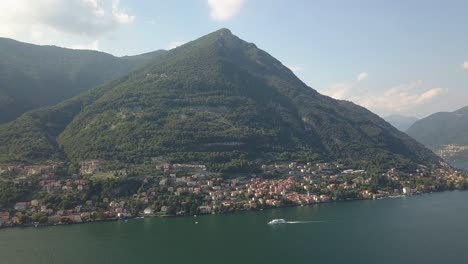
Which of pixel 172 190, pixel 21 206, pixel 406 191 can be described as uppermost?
pixel 172 190

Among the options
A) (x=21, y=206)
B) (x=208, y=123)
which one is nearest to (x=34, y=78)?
Answer: (x=208, y=123)

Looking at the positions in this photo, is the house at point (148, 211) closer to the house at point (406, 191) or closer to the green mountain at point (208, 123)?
the green mountain at point (208, 123)

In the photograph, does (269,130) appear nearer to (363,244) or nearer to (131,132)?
(131,132)

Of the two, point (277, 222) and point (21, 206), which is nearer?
point (277, 222)

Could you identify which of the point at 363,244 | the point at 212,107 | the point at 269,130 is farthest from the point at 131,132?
the point at 363,244

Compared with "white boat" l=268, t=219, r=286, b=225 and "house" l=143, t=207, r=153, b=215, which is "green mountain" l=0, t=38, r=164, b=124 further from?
"white boat" l=268, t=219, r=286, b=225

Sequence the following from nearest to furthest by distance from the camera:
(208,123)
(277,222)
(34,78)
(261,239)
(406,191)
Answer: (261,239)
(277,222)
(406,191)
(208,123)
(34,78)

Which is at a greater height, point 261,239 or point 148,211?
point 148,211

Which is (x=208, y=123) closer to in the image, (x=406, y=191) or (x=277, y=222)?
(x=406, y=191)
